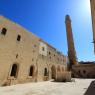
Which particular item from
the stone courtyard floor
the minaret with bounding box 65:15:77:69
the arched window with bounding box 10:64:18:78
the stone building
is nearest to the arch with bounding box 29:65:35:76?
the stone building

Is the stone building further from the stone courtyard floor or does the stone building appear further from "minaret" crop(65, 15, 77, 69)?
"minaret" crop(65, 15, 77, 69)

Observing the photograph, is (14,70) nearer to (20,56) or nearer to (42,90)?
(20,56)

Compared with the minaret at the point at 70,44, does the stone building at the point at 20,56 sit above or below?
below

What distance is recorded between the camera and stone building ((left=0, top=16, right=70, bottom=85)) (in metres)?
12.1

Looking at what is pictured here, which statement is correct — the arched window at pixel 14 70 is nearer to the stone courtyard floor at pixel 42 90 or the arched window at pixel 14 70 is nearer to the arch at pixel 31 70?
the stone courtyard floor at pixel 42 90

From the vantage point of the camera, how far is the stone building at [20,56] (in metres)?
12.1

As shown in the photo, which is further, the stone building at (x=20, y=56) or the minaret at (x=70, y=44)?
the minaret at (x=70, y=44)

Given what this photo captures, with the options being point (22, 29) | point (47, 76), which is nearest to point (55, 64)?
point (47, 76)

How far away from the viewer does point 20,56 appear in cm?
1424

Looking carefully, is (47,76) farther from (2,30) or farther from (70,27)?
(70,27)

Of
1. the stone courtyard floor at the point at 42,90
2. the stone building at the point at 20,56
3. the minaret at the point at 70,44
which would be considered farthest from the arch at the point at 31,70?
the minaret at the point at 70,44

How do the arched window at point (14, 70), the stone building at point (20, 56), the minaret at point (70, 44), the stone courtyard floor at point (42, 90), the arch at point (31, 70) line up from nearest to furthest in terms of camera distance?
the stone courtyard floor at point (42, 90) < the stone building at point (20, 56) < the arched window at point (14, 70) < the arch at point (31, 70) < the minaret at point (70, 44)

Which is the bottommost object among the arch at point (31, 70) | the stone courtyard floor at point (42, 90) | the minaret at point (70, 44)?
the stone courtyard floor at point (42, 90)

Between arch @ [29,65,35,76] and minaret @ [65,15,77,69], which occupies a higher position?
minaret @ [65,15,77,69]
